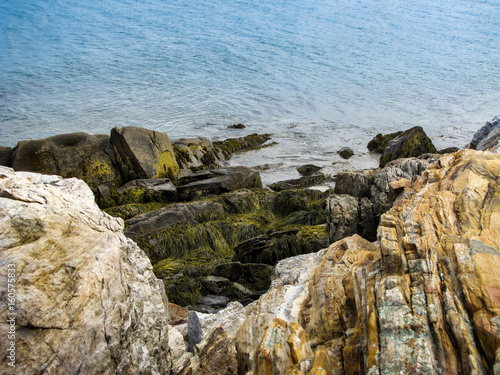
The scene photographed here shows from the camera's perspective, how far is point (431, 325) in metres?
2.98

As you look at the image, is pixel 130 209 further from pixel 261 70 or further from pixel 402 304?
pixel 261 70

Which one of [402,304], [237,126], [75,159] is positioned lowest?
[237,126]

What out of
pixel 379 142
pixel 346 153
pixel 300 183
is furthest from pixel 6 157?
pixel 379 142

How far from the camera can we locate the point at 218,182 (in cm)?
1178

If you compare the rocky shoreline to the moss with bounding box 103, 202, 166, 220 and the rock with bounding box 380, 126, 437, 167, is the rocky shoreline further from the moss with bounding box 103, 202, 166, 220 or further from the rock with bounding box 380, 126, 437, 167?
the rock with bounding box 380, 126, 437, 167

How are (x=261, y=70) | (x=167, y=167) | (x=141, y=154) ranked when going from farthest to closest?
(x=261, y=70) → (x=167, y=167) → (x=141, y=154)

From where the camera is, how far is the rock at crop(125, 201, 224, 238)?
354 inches

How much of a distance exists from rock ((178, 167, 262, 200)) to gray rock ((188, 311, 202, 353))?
689cm

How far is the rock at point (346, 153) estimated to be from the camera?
53.8 feet

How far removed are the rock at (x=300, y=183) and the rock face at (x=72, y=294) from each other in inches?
355

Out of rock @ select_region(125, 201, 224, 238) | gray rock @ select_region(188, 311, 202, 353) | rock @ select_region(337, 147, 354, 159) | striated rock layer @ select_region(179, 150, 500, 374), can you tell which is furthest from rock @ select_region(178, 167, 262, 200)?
striated rock layer @ select_region(179, 150, 500, 374)

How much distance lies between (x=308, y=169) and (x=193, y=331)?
35.5 ft

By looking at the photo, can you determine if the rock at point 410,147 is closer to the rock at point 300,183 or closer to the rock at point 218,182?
the rock at point 300,183

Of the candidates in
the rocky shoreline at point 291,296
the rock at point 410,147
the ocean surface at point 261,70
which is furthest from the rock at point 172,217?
the rock at point 410,147
